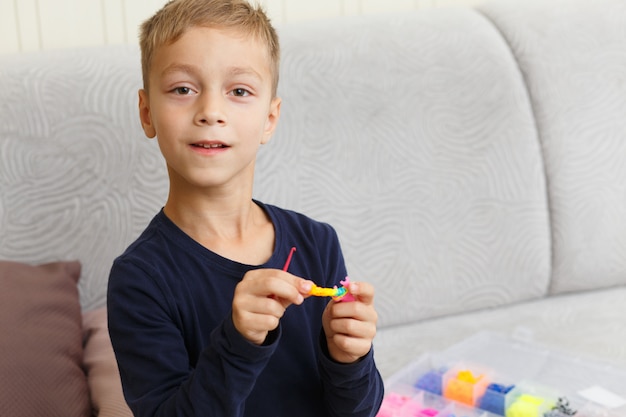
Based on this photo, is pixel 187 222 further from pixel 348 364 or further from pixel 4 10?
pixel 4 10

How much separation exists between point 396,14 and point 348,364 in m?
0.99

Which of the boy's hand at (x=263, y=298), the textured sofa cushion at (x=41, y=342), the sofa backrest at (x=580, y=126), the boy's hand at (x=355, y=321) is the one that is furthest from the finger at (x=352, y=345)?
the sofa backrest at (x=580, y=126)

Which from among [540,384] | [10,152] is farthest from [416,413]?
[10,152]

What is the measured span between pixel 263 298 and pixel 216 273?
0.16 metres

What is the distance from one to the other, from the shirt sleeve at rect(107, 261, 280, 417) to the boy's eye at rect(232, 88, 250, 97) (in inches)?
8.9

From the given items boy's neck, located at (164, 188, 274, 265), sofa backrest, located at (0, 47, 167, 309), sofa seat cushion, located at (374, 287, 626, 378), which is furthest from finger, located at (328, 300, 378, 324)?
sofa backrest, located at (0, 47, 167, 309)

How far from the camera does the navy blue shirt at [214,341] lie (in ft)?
2.76

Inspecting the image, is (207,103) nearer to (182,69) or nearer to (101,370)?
(182,69)

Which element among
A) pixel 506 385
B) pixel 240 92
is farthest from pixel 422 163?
pixel 240 92

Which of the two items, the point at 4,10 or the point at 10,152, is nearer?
the point at 10,152

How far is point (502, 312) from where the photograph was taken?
1.69 m

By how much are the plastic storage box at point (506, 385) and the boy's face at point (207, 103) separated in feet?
1.80

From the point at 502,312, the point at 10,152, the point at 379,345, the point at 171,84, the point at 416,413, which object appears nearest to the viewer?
the point at 171,84

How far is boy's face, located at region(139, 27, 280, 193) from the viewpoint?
35.9 inches
